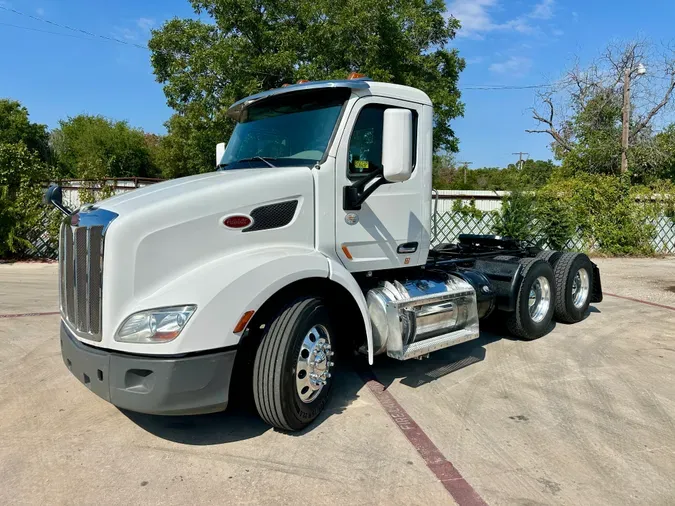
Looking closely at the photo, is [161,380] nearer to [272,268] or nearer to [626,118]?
[272,268]

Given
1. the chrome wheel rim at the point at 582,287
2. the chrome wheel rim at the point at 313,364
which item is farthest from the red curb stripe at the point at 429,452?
the chrome wheel rim at the point at 582,287

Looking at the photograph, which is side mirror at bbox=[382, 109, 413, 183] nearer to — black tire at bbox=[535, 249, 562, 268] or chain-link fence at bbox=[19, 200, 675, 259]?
black tire at bbox=[535, 249, 562, 268]

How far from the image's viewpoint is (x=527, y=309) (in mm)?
6172

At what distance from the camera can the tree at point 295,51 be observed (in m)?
16.7

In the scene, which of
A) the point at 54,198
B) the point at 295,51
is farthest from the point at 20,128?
the point at 54,198

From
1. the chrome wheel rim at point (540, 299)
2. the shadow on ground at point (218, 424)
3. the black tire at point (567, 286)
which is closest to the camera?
the shadow on ground at point (218, 424)

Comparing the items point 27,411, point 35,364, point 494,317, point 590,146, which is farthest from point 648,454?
point 590,146

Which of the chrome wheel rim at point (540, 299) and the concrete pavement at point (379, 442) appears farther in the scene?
the chrome wheel rim at point (540, 299)

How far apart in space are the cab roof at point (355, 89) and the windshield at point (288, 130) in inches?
2.0

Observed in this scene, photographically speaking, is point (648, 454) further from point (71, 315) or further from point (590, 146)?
point (590, 146)

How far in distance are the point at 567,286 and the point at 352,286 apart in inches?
165

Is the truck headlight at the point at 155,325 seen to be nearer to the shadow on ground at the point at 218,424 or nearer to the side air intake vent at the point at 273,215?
the side air intake vent at the point at 273,215

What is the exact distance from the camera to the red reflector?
3512 millimetres

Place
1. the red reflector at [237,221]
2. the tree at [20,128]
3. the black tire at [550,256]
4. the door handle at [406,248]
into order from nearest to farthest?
the red reflector at [237,221] < the door handle at [406,248] < the black tire at [550,256] < the tree at [20,128]
